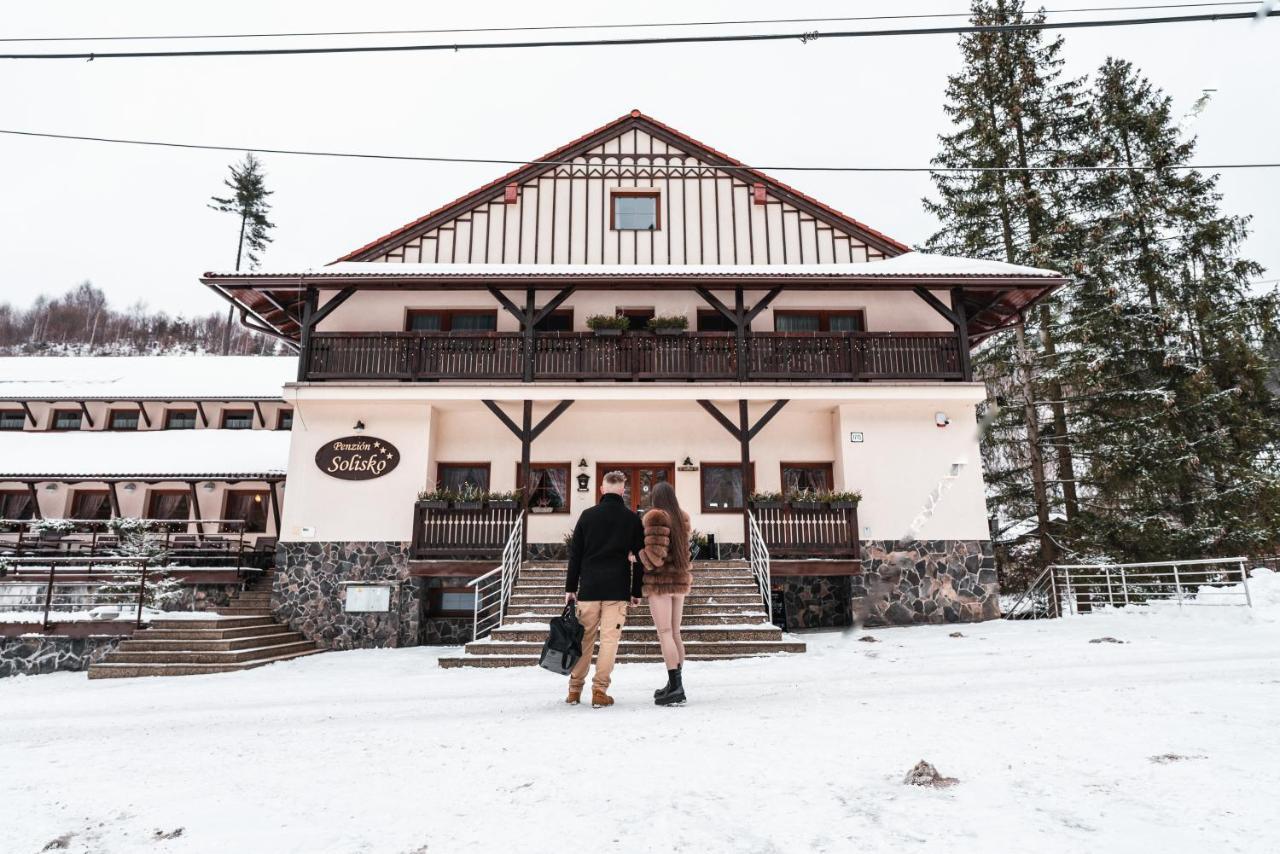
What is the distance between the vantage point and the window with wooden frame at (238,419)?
67.4ft

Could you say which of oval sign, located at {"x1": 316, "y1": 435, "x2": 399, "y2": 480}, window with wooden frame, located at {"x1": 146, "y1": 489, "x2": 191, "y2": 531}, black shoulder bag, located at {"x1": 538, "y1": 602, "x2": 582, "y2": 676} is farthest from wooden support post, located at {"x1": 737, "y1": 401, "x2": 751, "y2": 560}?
window with wooden frame, located at {"x1": 146, "y1": 489, "x2": 191, "y2": 531}

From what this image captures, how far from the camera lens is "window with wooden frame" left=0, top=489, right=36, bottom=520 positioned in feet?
60.7

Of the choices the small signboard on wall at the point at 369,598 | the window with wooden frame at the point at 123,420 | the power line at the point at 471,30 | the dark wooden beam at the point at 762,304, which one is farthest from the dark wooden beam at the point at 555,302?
the window with wooden frame at the point at 123,420

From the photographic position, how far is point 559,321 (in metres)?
15.7

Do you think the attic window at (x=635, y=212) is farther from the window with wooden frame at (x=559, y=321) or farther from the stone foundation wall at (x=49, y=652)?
the stone foundation wall at (x=49, y=652)

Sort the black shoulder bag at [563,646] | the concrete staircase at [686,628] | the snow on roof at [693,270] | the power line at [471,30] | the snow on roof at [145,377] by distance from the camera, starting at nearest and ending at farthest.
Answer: the black shoulder bag at [563,646]
the power line at [471,30]
the concrete staircase at [686,628]
the snow on roof at [693,270]
the snow on roof at [145,377]

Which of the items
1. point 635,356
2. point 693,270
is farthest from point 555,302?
point 693,270

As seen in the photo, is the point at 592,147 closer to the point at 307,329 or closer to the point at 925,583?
the point at 307,329

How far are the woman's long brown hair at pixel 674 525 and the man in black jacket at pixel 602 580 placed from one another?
248mm

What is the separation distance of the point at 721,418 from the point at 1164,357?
38.3 ft

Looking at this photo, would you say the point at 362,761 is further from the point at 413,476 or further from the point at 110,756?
the point at 413,476

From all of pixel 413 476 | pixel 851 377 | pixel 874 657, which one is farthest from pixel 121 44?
pixel 851 377

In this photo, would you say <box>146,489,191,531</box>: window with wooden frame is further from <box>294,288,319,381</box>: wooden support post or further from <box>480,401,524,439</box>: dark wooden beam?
<box>480,401,524,439</box>: dark wooden beam

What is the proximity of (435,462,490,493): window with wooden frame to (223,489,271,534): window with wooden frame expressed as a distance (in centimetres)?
604
